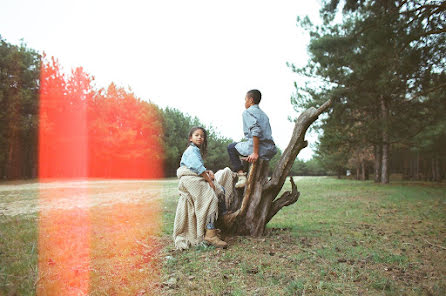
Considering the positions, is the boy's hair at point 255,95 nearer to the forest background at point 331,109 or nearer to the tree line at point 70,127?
the forest background at point 331,109

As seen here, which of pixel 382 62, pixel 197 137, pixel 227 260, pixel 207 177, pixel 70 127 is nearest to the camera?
pixel 227 260

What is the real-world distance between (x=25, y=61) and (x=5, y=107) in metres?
4.49

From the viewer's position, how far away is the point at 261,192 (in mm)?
4355

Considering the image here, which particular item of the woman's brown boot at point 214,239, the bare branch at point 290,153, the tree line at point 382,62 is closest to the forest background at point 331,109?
the tree line at point 382,62

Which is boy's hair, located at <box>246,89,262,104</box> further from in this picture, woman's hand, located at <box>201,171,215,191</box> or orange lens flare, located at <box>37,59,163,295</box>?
orange lens flare, located at <box>37,59,163,295</box>

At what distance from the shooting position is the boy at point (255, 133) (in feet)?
13.3

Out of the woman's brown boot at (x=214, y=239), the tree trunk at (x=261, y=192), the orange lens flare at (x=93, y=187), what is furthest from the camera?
the tree trunk at (x=261, y=192)

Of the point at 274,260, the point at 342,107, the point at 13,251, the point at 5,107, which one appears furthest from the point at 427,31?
the point at 5,107

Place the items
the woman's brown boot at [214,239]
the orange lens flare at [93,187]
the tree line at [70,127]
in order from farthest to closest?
the tree line at [70,127], the woman's brown boot at [214,239], the orange lens flare at [93,187]

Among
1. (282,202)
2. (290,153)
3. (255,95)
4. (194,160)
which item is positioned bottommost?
(282,202)

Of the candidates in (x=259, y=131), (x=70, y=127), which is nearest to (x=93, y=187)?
(x=70, y=127)

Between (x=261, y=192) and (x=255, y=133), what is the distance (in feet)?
3.09

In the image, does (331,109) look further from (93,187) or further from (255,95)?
(93,187)

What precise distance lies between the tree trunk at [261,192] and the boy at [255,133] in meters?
0.16
